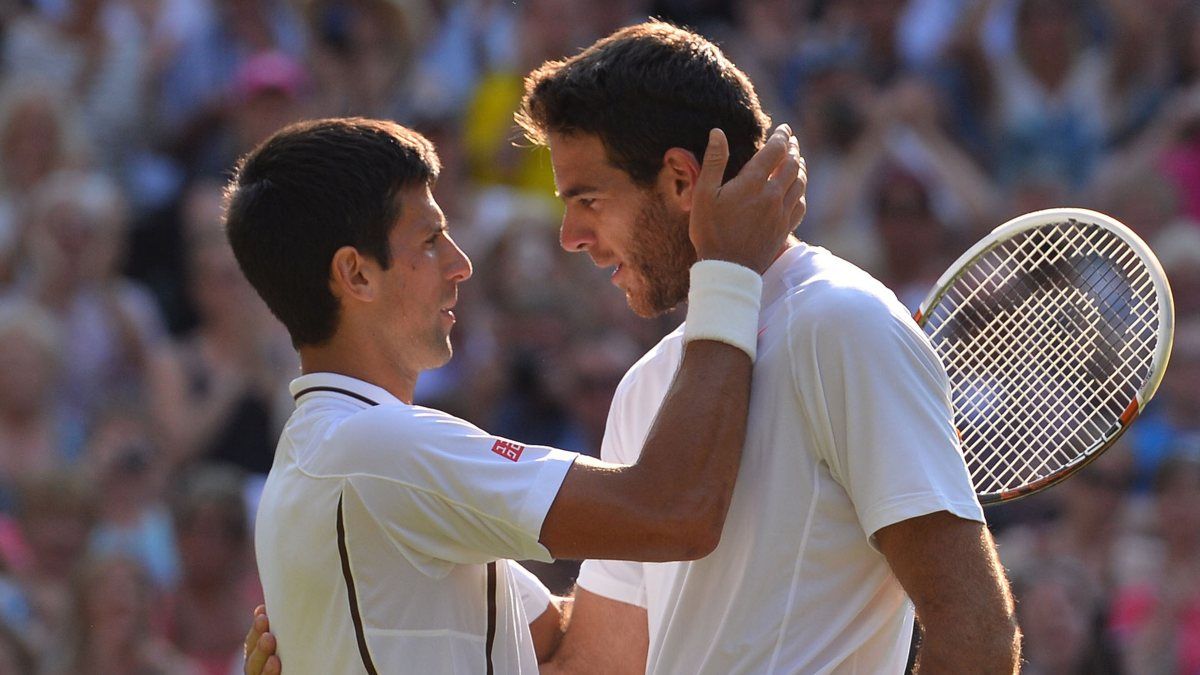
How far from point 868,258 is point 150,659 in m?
3.17

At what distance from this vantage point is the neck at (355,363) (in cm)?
308

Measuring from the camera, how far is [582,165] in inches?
123

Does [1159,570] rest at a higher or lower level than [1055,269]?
lower

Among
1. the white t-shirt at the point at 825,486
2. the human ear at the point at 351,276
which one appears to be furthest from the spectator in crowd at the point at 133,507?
the white t-shirt at the point at 825,486

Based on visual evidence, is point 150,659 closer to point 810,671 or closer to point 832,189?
point 832,189

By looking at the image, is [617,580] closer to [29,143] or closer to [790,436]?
[790,436]

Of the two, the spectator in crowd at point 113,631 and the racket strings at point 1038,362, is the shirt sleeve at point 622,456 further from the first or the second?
the spectator in crowd at point 113,631

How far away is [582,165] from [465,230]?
14.6 ft

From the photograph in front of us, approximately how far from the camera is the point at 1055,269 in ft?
11.7

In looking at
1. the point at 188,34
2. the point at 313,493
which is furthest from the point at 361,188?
the point at 188,34

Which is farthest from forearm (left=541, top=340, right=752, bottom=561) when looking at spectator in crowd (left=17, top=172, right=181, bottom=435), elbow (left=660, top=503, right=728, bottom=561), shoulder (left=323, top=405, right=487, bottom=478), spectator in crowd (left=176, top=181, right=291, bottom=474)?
spectator in crowd (left=17, top=172, right=181, bottom=435)

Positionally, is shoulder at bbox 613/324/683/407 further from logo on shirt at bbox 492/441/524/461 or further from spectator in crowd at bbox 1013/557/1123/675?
spectator in crowd at bbox 1013/557/1123/675

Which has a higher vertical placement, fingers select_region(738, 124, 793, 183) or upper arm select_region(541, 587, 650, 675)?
fingers select_region(738, 124, 793, 183)

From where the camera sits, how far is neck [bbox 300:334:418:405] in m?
3.08
